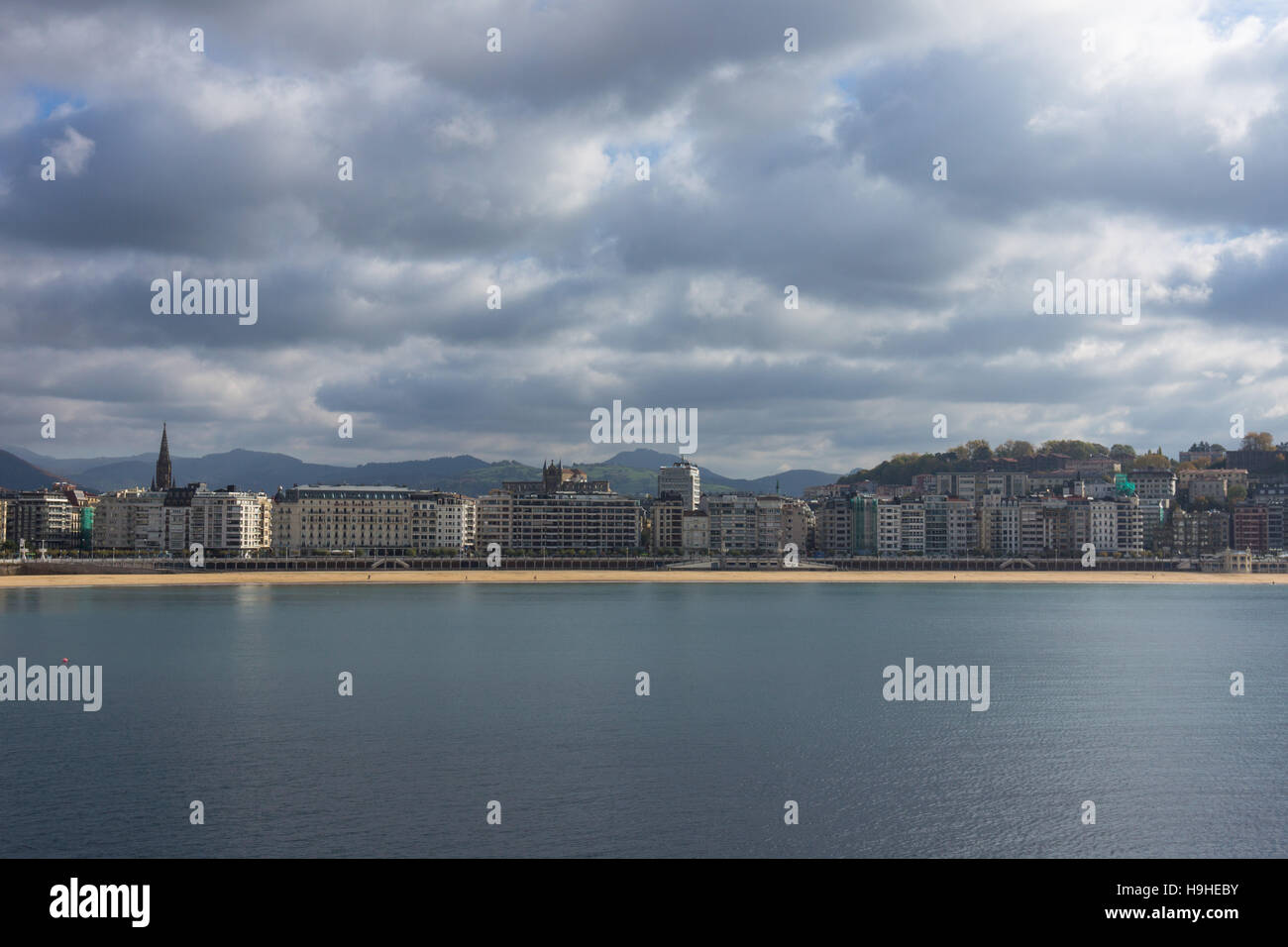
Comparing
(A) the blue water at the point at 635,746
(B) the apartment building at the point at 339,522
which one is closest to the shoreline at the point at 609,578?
(B) the apartment building at the point at 339,522

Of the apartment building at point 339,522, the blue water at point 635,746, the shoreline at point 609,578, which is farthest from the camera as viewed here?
the apartment building at point 339,522

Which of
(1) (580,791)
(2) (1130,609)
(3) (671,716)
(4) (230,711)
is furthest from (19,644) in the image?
(2) (1130,609)

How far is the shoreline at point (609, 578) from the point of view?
457 feet

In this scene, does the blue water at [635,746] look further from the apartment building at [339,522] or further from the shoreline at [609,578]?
the apartment building at [339,522]

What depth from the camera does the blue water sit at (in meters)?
27.9

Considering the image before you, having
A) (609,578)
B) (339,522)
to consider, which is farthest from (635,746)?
(339,522)

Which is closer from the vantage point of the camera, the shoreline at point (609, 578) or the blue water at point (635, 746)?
the blue water at point (635, 746)

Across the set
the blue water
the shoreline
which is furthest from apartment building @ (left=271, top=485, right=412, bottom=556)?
the blue water

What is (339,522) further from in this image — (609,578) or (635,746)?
(635,746)

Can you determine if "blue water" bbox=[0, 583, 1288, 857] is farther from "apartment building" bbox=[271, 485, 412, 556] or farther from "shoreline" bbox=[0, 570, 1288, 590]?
"apartment building" bbox=[271, 485, 412, 556]

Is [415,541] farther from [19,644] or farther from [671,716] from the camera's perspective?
[671,716]

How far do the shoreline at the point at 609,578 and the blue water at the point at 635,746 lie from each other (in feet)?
213

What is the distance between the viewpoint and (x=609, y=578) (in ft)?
506

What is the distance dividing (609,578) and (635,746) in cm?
11671
